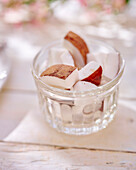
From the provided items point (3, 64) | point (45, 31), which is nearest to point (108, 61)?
point (3, 64)

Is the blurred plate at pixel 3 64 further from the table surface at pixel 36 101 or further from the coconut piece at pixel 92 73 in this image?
the coconut piece at pixel 92 73

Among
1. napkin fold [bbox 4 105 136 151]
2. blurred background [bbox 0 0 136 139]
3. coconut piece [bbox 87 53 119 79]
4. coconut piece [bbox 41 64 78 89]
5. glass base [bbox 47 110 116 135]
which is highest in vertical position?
coconut piece [bbox 41 64 78 89]

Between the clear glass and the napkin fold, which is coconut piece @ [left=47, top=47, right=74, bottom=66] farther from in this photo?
the napkin fold

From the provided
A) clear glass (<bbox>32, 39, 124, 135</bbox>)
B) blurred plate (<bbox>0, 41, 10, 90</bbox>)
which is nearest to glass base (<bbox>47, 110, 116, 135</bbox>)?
clear glass (<bbox>32, 39, 124, 135</bbox>)

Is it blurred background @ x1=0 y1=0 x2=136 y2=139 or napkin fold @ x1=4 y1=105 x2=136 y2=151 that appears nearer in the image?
napkin fold @ x1=4 y1=105 x2=136 y2=151

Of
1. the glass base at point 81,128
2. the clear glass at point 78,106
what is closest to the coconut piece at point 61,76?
the clear glass at point 78,106

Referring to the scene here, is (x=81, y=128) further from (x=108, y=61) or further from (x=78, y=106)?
(x=108, y=61)
